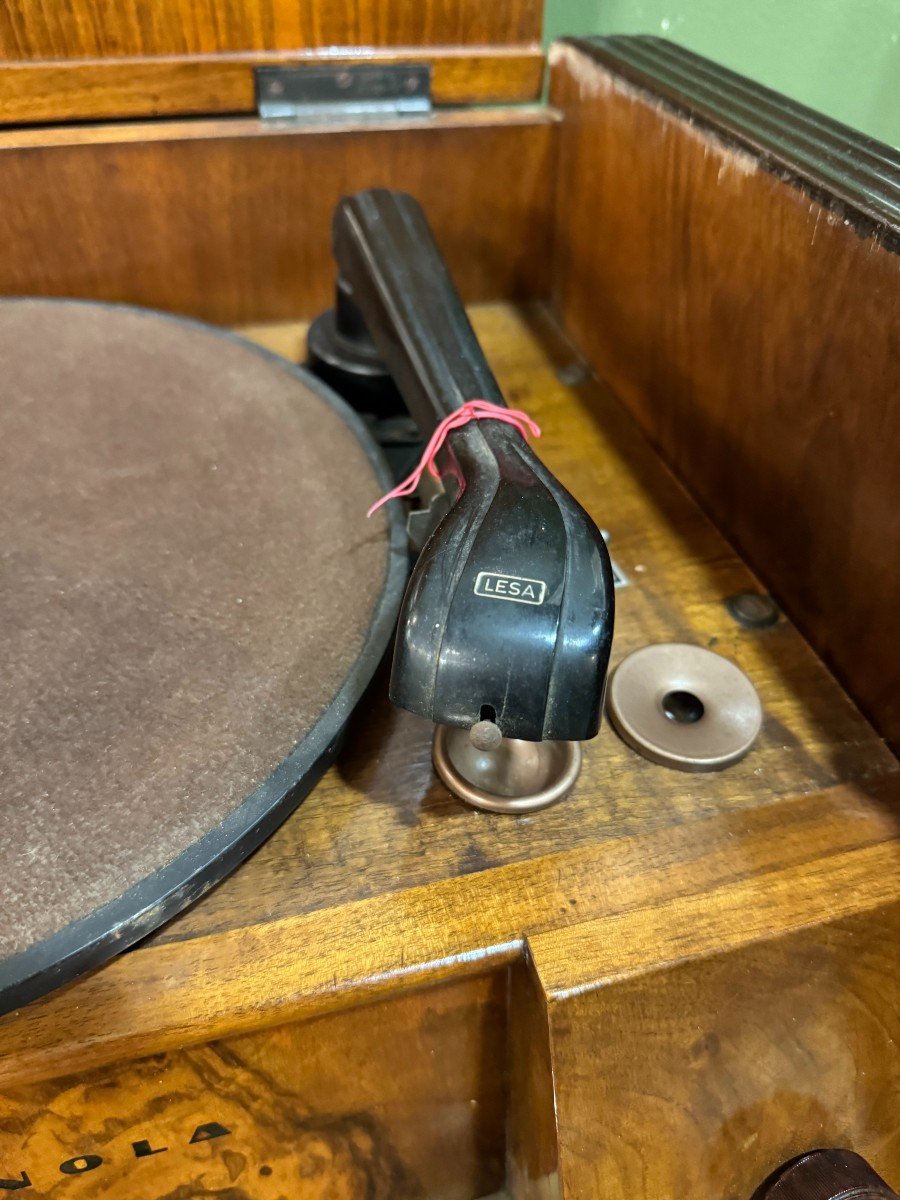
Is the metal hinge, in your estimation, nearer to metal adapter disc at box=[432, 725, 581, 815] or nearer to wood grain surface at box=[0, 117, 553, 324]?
wood grain surface at box=[0, 117, 553, 324]

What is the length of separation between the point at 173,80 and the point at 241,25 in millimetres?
101

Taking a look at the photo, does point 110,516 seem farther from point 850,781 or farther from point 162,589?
point 850,781

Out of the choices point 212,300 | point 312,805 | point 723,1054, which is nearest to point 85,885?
point 312,805

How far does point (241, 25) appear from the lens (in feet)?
3.44

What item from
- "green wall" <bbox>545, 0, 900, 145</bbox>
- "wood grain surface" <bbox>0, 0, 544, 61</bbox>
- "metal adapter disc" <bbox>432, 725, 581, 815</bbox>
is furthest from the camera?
"wood grain surface" <bbox>0, 0, 544, 61</bbox>

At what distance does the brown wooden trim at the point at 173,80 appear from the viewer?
1024mm

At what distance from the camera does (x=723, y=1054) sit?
22.9 inches

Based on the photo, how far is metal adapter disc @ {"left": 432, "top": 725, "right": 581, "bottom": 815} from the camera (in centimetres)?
66

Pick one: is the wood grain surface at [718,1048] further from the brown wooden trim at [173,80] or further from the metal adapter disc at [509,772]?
the brown wooden trim at [173,80]

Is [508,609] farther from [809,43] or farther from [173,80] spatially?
[173,80]

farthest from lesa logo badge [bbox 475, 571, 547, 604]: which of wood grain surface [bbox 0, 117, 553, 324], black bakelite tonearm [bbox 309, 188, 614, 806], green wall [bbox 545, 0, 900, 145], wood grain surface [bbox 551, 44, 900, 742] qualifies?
wood grain surface [bbox 0, 117, 553, 324]

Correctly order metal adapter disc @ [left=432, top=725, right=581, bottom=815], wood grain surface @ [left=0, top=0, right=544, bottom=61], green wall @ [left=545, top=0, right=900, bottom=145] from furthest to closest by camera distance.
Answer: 1. wood grain surface @ [left=0, top=0, right=544, bottom=61]
2. green wall @ [left=545, top=0, right=900, bottom=145]
3. metal adapter disc @ [left=432, top=725, right=581, bottom=815]

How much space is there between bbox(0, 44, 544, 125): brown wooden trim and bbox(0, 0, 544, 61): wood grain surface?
1 centimetres

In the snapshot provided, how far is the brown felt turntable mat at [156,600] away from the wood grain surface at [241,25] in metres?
0.30
